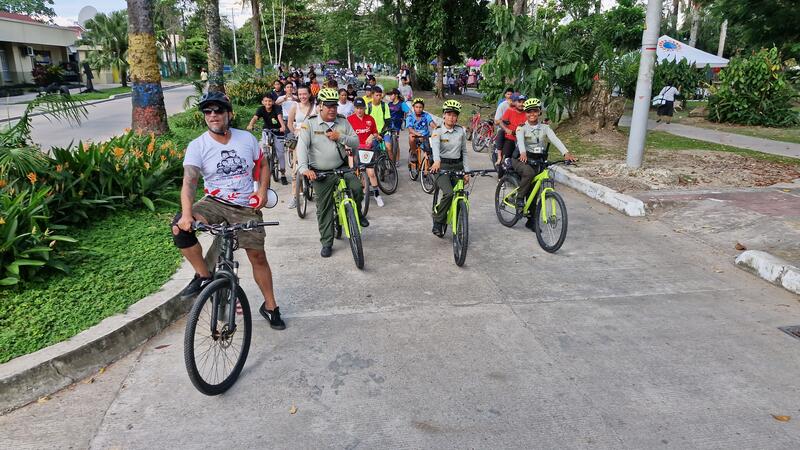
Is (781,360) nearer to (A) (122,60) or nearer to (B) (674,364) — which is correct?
(B) (674,364)

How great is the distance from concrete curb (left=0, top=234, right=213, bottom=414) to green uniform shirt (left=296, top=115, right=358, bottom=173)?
7.73 feet

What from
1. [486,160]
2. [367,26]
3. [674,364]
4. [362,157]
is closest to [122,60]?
[367,26]

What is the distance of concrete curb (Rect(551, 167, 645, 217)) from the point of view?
27.1ft

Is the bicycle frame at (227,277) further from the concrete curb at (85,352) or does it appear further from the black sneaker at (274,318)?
the concrete curb at (85,352)

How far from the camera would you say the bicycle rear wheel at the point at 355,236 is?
19.6ft

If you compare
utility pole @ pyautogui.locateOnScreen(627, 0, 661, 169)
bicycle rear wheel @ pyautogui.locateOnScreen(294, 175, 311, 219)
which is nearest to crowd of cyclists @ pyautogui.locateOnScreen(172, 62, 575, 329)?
bicycle rear wheel @ pyautogui.locateOnScreen(294, 175, 311, 219)

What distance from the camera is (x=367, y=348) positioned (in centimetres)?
428

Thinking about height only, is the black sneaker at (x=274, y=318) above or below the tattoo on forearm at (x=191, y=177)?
below

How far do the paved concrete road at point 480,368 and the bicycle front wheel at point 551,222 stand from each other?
15.1 inches

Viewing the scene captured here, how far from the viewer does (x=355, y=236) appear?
5977 mm

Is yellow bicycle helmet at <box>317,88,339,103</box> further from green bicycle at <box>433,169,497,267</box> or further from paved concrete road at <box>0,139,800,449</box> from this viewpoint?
paved concrete road at <box>0,139,800,449</box>

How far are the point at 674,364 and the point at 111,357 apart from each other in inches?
168

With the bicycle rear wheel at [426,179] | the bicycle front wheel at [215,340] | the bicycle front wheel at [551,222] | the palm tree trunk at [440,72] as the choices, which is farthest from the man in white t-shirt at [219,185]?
the palm tree trunk at [440,72]

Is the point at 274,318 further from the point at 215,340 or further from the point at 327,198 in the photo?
the point at 327,198
